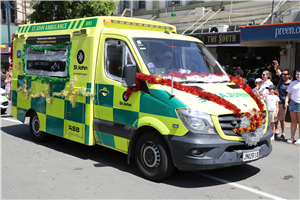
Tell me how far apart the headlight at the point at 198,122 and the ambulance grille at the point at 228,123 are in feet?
0.55

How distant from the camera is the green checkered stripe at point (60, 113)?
20.9ft

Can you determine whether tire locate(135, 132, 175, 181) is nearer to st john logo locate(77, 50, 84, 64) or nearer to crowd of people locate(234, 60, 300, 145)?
st john logo locate(77, 50, 84, 64)

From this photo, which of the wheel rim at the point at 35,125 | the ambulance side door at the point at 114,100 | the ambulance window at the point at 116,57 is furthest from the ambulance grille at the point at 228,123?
the wheel rim at the point at 35,125

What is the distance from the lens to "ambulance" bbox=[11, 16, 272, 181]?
481 centimetres

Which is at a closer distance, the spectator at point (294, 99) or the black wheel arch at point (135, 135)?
the black wheel arch at point (135, 135)

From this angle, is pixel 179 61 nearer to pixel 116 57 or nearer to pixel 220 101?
pixel 116 57

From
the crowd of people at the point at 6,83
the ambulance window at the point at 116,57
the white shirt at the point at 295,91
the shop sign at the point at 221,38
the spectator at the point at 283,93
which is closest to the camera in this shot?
the ambulance window at the point at 116,57

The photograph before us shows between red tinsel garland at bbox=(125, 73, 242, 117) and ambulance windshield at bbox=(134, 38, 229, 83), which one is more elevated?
ambulance windshield at bbox=(134, 38, 229, 83)

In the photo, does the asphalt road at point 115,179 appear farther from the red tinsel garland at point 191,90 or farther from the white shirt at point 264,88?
the white shirt at point 264,88

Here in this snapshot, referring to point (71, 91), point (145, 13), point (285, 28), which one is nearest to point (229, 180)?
point (71, 91)

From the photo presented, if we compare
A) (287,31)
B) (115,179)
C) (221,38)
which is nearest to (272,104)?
(115,179)

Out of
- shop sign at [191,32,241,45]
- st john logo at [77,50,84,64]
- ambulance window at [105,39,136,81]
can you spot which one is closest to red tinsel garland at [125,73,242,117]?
ambulance window at [105,39,136,81]

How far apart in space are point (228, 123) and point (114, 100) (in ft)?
6.51

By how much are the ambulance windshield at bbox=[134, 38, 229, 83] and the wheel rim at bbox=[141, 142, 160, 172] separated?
113 cm
